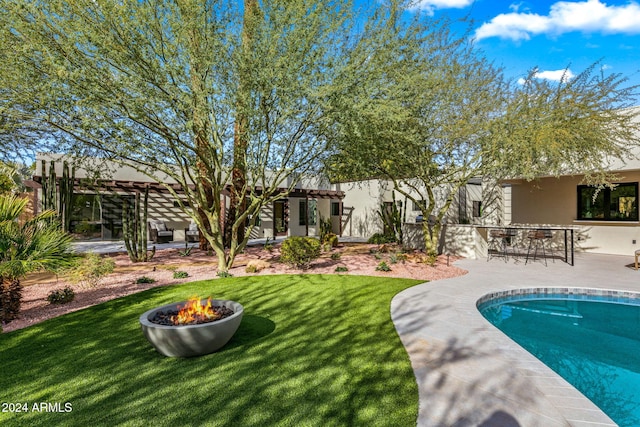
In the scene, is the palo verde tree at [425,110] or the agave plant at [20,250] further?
the palo verde tree at [425,110]

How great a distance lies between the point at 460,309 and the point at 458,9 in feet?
29.1

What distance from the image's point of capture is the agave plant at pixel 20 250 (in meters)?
5.08

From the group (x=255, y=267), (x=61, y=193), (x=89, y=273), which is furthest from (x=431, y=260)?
(x=61, y=193)

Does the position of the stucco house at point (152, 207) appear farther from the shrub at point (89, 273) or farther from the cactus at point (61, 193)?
the shrub at point (89, 273)

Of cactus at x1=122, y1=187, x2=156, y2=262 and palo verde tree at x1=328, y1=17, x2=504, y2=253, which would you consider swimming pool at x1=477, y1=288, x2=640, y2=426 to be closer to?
palo verde tree at x1=328, y1=17, x2=504, y2=253

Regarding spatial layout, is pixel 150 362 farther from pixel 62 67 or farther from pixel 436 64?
pixel 436 64

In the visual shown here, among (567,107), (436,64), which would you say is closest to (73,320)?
(436,64)

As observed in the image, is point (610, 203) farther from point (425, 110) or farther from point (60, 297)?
point (60, 297)

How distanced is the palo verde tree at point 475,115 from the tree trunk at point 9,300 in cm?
749

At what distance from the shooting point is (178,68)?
7.38 metres

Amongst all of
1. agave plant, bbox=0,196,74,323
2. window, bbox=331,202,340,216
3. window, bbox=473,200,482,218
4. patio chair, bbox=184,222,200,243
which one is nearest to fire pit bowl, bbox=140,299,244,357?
agave plant, bbox=0,196,74,323

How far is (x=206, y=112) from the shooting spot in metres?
8.00

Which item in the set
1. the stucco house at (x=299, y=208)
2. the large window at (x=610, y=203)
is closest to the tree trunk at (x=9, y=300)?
the stucco house at (x=299, y=208)

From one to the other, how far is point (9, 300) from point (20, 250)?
49.2 inches
